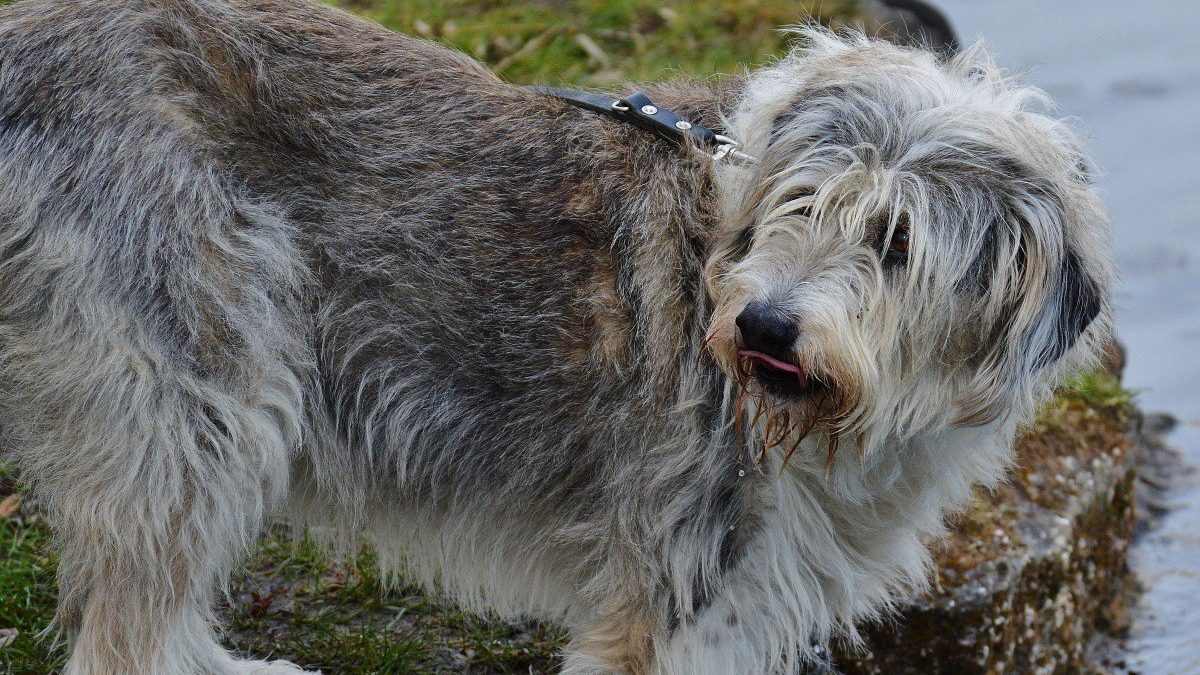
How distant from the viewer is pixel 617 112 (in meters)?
3.98

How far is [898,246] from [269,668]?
2.27m

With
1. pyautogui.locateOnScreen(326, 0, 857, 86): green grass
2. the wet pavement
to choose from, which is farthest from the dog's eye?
pyautogui.locateOnScreen(326, 0, 857, 86): green grass

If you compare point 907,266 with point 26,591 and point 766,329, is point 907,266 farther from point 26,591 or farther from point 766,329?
point 26,591

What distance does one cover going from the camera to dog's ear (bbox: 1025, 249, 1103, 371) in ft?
11.2

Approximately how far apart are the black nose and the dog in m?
0.03

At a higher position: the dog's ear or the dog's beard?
the dog's ear

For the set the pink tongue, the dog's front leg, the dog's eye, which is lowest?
the dog's front leg

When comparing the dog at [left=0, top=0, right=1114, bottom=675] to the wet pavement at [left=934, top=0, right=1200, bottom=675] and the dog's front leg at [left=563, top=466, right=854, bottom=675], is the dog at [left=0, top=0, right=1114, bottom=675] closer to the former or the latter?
the dog's front leg at [left=563, top=466, right=854, bottom=675]

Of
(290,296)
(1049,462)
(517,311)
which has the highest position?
(517,311)

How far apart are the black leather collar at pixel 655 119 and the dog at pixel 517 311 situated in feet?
0.12

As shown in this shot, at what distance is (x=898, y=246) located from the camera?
346 centimetres

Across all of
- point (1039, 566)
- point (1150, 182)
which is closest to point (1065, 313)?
point (1039, 566)

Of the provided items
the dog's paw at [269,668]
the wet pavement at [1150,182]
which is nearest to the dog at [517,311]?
the dog's paw at [269,668]

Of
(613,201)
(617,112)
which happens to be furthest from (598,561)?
(617,112)
